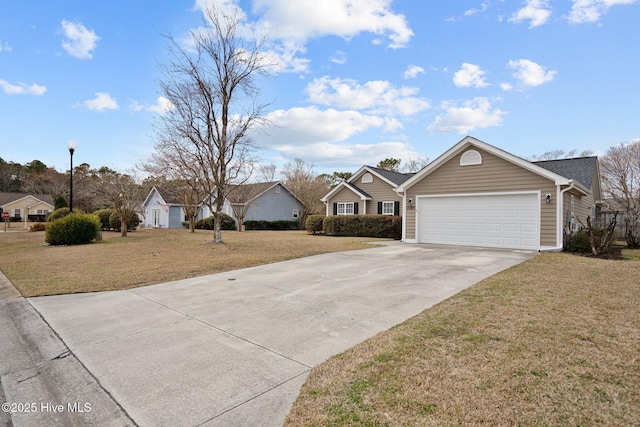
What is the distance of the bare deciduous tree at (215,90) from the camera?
1339 cm

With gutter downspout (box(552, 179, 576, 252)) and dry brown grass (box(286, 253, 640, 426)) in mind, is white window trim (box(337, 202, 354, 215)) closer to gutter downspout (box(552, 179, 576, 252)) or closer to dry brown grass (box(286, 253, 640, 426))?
gutter downspout (box(552, 179, 576, 252))

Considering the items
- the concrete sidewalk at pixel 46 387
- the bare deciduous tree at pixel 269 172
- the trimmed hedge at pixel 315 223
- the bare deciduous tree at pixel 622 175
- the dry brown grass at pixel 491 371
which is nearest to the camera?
the dry brown grass at pixel 491 371

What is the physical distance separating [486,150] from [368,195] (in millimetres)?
10308

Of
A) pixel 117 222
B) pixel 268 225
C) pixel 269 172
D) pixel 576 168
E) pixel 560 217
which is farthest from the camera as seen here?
pixel 269 172

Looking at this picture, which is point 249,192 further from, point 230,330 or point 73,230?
point 230,330

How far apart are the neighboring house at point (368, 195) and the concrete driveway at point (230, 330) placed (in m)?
14.2

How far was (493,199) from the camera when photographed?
1262cm

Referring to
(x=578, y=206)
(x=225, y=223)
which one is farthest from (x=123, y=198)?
(x=578, y=206)

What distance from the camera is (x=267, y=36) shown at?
13703 millimetres

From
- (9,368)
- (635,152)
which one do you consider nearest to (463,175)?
(9,368)

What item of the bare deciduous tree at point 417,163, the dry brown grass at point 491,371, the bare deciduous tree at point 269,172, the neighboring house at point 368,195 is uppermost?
Result: the bare deciduous tree at point 417,163

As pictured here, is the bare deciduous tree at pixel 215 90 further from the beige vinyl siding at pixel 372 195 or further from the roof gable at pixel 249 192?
the roof gable at pixel 249 192

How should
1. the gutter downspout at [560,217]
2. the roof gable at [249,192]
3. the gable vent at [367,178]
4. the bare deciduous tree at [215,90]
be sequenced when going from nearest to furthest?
the gutter downspout at [560,217] → the bare deciduous tree at [215,90] → the gable vent at [367,178] → the roof gable at [249,192]

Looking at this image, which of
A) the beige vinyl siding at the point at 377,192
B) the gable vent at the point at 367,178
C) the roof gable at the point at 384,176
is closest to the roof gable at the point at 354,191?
the beige vinyl siding at the point at 377,192
